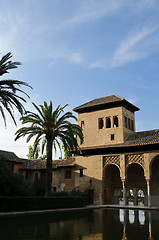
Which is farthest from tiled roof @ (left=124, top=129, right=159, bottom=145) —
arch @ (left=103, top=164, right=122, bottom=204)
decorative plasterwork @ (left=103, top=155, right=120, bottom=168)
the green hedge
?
the green hedge

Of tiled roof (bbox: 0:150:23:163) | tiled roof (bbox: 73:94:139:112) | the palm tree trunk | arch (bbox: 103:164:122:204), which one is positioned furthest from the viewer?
tiled roof (bbox: 0:150:23:163)

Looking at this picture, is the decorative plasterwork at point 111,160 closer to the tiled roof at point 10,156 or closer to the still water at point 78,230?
the tiled roof at point 10,156

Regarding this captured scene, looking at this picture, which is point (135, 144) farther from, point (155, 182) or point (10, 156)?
point (10, 156)

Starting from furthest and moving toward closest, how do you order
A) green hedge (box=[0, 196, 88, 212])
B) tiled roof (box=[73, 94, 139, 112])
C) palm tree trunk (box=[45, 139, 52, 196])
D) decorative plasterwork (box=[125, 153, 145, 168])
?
tiled roof (box=[73, 94, 139, 112]) → decorative plasterwork (box=[125, 153, 145, 168]) → palm tree trunk (box=[45, 139, 52, 196]) → green hedge (box=[0, 196, 88, 212])

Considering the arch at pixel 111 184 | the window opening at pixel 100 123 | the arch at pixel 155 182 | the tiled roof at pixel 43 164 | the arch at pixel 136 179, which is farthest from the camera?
the tiled roof at pixel 43 164

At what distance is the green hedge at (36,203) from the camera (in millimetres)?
16906

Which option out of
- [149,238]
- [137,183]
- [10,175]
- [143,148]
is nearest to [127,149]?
[143,148]

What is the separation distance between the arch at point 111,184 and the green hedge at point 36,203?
5050 mm

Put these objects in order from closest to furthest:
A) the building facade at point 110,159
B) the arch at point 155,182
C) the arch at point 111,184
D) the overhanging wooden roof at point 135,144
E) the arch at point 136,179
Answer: the overhanging wooden roof at point 135,144 < the building facade at point 110,159 < the arch at point 155,182 < the arch at point 136,179 < the arch at point 111,184

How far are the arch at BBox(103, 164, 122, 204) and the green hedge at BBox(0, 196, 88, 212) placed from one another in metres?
5.05

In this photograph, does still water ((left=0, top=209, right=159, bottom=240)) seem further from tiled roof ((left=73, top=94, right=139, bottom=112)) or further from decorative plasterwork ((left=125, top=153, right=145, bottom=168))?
tiled roof ((left=73, top=94, right=139, bottom=112))

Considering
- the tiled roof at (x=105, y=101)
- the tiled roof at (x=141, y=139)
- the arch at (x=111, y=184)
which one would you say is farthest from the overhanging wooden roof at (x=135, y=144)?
the tiled roof at (x=105, y=101)

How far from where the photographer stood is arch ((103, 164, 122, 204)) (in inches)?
1123

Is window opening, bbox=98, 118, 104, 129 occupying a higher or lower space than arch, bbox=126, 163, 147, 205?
higher
